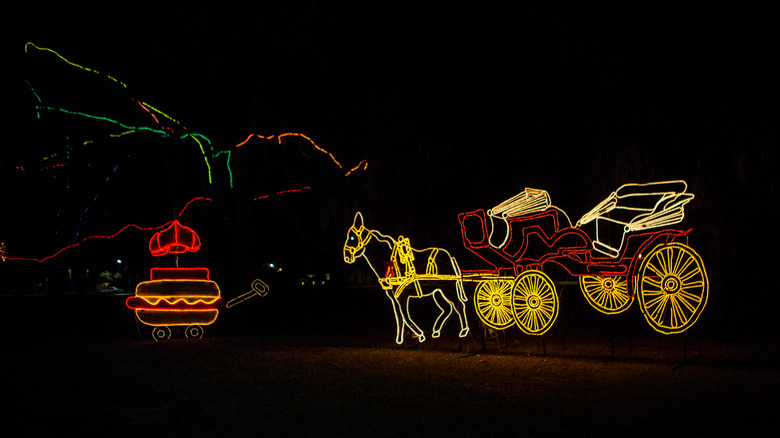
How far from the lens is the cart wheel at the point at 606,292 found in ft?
30.1

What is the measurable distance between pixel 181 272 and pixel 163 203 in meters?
5.13

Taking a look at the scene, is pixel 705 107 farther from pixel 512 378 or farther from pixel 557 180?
pixel 512 378

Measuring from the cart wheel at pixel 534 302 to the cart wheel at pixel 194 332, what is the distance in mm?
6743

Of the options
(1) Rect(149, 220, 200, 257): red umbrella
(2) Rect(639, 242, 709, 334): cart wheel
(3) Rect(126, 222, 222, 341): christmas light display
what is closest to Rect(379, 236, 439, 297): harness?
(2) Rect(639, 242, 709, 334): cart wheel

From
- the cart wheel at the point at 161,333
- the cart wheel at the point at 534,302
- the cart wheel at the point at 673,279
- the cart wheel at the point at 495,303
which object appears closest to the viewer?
the cart wheel at the point at 673,279

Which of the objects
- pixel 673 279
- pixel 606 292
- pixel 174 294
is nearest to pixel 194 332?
pixel 174 294

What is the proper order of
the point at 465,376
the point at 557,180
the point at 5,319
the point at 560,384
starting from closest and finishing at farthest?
1. the point at 560,384
2. the point at 465,376
3. the point at 557,180
4. the point at 5,319

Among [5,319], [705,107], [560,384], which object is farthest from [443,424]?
[5,319]

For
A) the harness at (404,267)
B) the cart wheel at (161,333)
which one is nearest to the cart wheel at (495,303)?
the harness at (404,267)

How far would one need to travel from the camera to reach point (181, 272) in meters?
12.8

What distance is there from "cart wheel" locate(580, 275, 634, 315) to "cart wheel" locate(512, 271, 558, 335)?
1.70ft

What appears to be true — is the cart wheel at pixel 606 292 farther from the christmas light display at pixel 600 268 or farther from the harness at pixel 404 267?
the harness at pixel 404 267

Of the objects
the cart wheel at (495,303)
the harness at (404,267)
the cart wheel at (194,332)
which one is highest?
the harness at (404,267)

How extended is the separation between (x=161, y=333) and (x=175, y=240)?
6.38 ft
